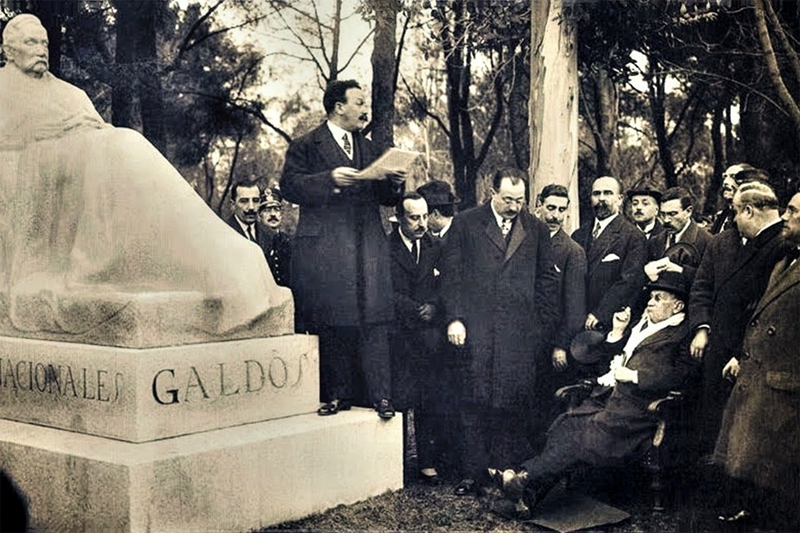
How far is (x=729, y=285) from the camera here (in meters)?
5.22

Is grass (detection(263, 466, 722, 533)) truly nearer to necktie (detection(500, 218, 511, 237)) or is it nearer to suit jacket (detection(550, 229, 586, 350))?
suit jacket (detection(550, 229, 586, 350))

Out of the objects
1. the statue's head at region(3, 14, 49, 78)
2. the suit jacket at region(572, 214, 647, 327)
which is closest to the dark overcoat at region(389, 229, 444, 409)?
the suit jacket at region(572, 214, 647, 327)

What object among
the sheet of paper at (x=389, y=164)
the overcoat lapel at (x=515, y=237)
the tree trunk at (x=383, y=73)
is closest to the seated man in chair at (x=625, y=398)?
the overcoat lapel at (x=515, y=237)

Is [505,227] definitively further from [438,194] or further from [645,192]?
[645,192]

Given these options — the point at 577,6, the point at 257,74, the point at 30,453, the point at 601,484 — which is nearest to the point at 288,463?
the point at 30,453

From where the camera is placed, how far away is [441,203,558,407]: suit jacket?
5.92 m

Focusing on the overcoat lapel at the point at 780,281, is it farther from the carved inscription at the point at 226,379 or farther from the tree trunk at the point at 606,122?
the carved inscription at the point at 226,379

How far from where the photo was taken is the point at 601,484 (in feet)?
18.0

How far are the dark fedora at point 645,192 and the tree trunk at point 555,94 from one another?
17.0 inches

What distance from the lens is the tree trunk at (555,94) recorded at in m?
6.18

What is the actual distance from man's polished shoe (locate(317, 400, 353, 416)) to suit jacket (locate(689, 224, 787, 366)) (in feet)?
6.50

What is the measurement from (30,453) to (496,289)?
2623 millimetres

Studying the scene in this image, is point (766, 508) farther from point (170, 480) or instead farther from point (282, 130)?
point (282, 130)

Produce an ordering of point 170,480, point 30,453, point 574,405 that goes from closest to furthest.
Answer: point 170,480, point 30,453, point 574,405
